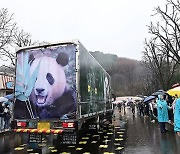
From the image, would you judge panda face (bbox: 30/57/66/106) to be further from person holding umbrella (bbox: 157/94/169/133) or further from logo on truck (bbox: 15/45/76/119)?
person holding umbrella (bbox: 157/94/169/133)

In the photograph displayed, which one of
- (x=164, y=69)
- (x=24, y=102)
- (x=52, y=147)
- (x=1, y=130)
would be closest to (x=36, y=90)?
(x=24, y=102)

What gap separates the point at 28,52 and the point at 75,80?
2.05 metres

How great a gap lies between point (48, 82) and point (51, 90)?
11.0 inches

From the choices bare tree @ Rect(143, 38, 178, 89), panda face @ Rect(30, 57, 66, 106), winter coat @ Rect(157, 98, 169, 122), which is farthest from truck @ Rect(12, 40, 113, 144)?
bare tree @ Rect(143, 38, 178, 89)

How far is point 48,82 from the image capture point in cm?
811

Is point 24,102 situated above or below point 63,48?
below

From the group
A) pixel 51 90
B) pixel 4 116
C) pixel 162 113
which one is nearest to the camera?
pixel 51 90

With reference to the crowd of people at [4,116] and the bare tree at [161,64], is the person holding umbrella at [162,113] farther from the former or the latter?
the bare tree at [161,64]

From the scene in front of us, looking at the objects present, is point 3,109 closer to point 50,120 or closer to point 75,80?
point 50,120

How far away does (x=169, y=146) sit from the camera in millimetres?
8648

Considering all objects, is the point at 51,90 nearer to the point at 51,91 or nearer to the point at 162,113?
the point at 51,91

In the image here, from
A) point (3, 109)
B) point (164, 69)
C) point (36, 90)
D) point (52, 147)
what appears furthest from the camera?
point (164, 69)

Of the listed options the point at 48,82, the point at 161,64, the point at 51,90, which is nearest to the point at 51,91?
the point at 51,90

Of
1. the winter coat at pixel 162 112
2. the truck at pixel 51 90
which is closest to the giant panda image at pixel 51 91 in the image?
the truck at pixel 51 90
